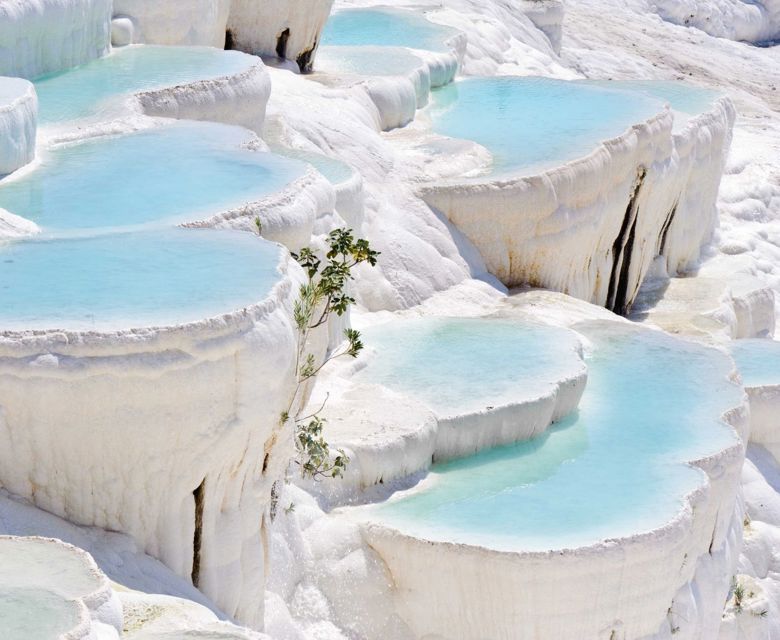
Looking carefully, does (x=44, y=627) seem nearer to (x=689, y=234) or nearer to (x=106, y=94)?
(x=106, y=94)

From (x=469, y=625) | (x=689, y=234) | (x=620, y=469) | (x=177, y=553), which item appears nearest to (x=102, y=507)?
(x=177, y=553)

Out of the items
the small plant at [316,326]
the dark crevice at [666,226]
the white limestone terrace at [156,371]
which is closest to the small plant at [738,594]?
the small plant at [316,326]

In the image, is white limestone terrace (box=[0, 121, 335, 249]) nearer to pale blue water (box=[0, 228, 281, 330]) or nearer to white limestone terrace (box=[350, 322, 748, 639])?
pale blue water (box=[0, 228, 281, 330])

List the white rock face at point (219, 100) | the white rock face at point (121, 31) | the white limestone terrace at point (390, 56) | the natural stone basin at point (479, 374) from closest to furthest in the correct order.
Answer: the natural stone basin at point (479, 374)
the white rock face at point (219, 100)
the white rock face at point (121, 31)
the white limestone terrace at point (390, 56)

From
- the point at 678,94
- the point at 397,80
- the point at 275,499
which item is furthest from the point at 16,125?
the point at 678,94

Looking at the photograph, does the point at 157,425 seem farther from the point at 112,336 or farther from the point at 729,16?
the point at 729,16

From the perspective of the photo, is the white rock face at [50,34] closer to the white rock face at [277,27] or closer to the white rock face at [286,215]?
the white rock face at [286,215]
